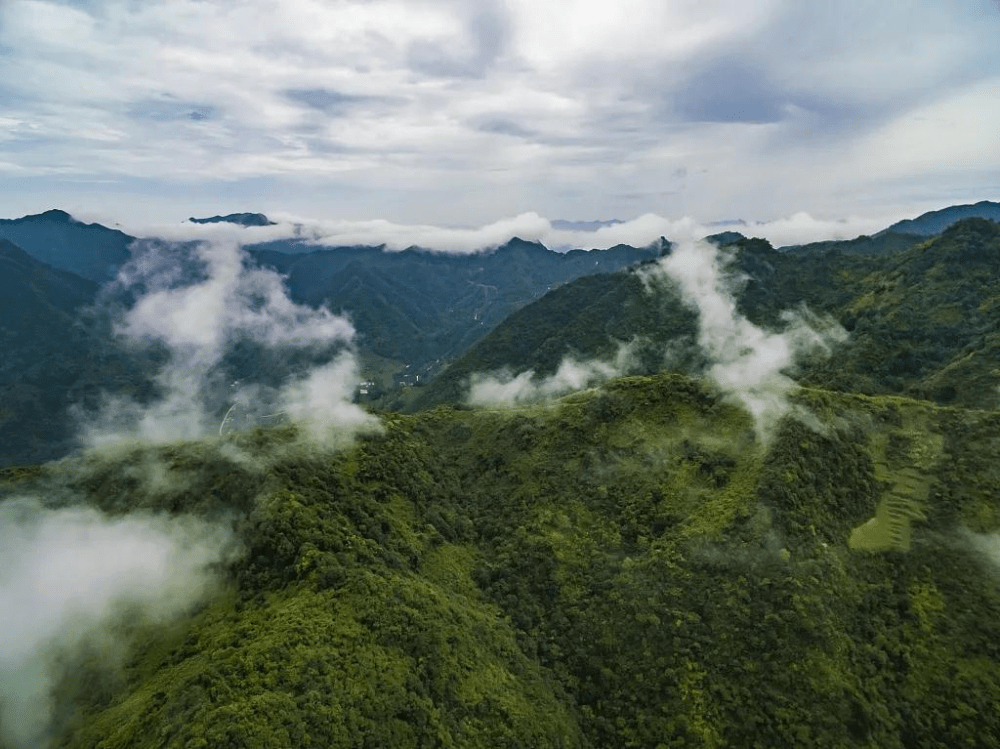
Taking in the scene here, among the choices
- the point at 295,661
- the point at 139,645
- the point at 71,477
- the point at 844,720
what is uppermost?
the point at 71,477

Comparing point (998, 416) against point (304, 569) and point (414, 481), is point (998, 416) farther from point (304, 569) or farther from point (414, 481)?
point (304, 569)

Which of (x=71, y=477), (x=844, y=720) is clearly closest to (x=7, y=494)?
(x=71, y=477)

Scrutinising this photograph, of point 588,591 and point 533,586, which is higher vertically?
point 588,591

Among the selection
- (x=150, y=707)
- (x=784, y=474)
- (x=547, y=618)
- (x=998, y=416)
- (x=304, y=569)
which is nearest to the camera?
(x=150, y=707)

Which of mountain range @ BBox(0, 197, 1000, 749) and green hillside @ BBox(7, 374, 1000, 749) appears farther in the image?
mountain range @ BBox(0, 197, 1000, 749)

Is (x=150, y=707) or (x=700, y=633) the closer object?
(x=150, y=707)

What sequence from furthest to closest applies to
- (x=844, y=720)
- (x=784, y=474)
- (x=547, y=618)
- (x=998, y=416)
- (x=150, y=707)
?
(x=998, y=416) < (x=784, y=474) < (x=547, y=618) < (x=844, y=720) < (x=150, y=707)

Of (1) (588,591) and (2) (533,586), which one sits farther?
(2) (533,586)

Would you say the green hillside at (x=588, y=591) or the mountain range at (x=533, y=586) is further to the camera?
the mountain range at (x=533, y=586)
